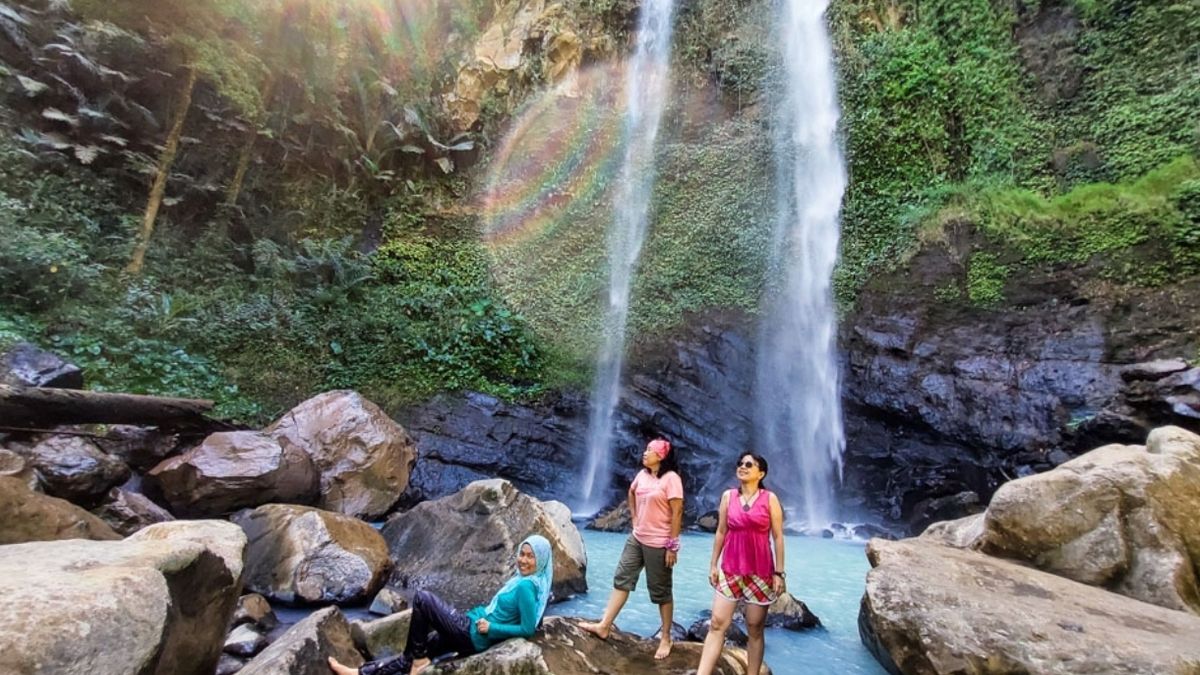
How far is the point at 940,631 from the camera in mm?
3910

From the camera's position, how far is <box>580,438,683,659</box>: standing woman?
4.15m

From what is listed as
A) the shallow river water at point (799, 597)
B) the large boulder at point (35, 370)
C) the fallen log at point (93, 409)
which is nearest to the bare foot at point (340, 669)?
the shallow river water at point (799, 597)

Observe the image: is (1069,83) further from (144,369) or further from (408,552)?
(144,369)

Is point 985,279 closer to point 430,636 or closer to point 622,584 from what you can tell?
point 622,584

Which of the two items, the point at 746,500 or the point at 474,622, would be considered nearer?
the point at 474,622

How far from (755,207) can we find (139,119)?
1499 cm

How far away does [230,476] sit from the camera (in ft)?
24.7

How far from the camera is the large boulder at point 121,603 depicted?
2.54 m

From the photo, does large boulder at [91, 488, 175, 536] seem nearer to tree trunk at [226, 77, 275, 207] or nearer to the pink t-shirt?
the pink t-shirt

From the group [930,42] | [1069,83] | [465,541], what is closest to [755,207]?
[930,42]

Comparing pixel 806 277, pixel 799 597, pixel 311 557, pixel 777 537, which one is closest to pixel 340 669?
pixel 311 557

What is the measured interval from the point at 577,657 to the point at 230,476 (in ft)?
19.2

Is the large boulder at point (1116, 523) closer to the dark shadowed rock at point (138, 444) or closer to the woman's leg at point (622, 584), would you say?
the woman's leg at point (622, 584)

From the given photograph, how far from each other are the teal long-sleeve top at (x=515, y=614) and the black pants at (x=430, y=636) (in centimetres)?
10
